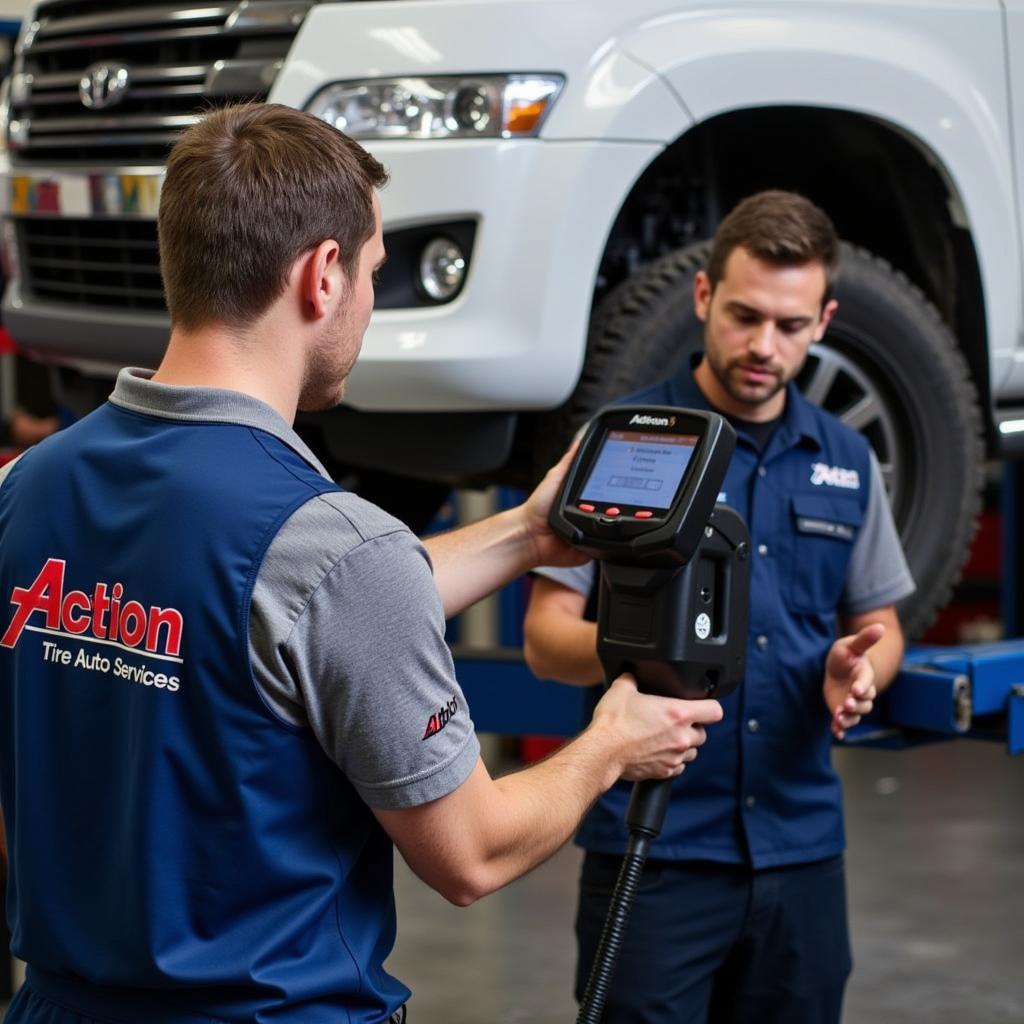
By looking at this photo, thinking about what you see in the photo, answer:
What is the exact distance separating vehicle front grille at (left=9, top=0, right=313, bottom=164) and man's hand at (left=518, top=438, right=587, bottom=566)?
963mm

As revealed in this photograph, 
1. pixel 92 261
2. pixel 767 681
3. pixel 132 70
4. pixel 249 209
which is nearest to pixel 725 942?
pixel 767 681

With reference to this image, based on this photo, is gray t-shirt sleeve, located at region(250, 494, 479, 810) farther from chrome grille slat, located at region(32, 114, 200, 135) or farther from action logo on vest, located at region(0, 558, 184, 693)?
chrome grille slat, located at region(32, 114, 200, 135)

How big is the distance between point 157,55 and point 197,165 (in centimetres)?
159

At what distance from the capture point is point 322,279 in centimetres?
136

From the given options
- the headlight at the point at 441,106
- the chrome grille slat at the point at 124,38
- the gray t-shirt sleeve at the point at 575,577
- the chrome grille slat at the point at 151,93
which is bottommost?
the gray t-shirt sleeve at the point at 575,577

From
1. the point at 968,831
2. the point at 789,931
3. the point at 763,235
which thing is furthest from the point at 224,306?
the point at 968,831

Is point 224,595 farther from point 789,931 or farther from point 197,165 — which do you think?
point 789,931

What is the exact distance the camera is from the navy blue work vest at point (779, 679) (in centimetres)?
217

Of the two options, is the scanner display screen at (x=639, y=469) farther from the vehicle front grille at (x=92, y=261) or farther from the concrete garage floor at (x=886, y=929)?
the concrete garage floor at (x=886, y=929)

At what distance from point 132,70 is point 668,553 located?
64.1 inches

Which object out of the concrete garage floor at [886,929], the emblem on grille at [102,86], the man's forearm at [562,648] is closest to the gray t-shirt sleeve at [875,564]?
the man's forearm at [562,648]

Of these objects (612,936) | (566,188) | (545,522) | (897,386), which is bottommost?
(612,936)

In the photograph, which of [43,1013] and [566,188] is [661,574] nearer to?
[43,1013]

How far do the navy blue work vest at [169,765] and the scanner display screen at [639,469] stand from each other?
1.61ft
